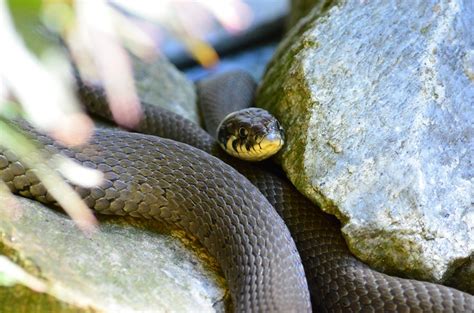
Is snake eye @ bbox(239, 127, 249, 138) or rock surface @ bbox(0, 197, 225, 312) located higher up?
snake eye @ bbox(239, 127, 249, 138)

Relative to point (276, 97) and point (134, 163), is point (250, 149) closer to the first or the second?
point (276, 97)

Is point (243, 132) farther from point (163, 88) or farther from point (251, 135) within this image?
point (163, 88)

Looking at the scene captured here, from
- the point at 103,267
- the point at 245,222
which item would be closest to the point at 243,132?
the point at 245,222

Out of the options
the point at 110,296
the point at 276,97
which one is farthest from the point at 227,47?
the point at 110,296

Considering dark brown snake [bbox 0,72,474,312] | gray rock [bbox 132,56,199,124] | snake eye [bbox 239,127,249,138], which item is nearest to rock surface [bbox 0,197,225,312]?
dark brown snake [bbox 0,72,474,312]

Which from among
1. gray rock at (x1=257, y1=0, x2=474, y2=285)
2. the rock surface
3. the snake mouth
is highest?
gray rock at (x1=257, y1=0, x2=474, y2=285)

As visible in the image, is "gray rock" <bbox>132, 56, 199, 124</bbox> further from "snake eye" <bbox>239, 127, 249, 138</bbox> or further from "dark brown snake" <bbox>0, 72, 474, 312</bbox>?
"dark brown snake" <bbox>0, 72, 474, 312</bbox>

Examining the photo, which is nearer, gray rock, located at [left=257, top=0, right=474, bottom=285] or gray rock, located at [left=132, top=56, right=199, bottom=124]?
gray rock, located at [left=257, top=0, right=474, bottom=285]
